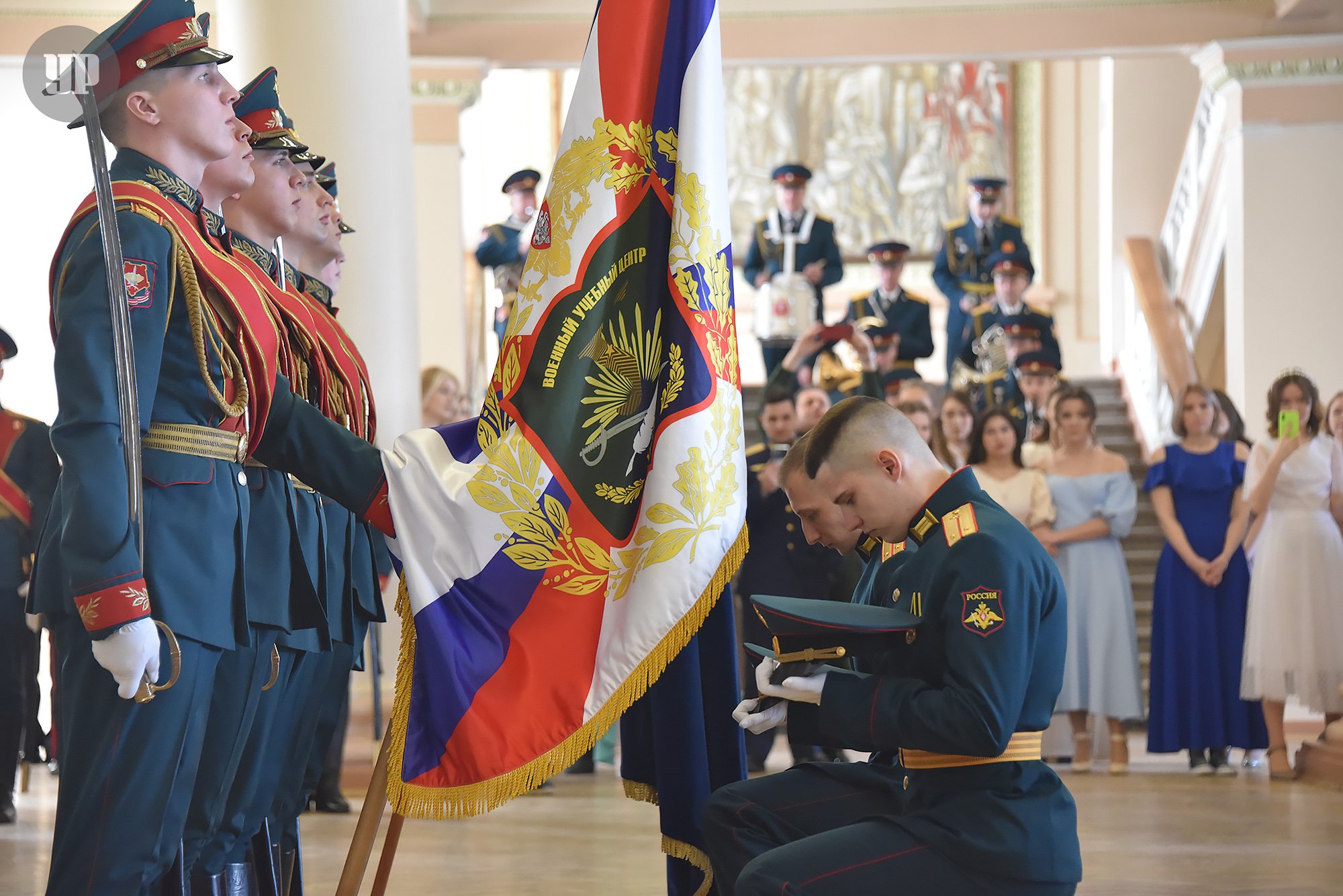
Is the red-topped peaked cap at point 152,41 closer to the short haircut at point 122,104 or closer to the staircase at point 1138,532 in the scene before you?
the short haircut at point 122,104

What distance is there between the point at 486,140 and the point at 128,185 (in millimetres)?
13897

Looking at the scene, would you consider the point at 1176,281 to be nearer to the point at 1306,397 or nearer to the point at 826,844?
the point at 1306,397

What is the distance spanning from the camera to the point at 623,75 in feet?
9.63

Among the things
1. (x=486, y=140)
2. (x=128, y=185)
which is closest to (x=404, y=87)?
(x=128, y=185)

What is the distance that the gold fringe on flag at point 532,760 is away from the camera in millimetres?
2664

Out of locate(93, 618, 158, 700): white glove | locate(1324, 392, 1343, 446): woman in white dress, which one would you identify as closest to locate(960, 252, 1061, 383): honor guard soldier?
locate(1324, 392, 1343, 446): woman in white dress

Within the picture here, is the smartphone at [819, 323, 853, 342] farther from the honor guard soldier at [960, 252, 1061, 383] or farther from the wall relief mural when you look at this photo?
the wall relief mural

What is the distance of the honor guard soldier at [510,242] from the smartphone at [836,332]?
1.89 m

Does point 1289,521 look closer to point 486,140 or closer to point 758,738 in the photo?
point 758,738

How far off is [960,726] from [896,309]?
8.36 m

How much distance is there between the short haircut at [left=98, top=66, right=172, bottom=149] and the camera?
257 cm

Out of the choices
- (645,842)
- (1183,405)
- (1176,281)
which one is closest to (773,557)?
(645,842)

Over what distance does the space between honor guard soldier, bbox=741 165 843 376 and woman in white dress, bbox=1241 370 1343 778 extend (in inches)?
146

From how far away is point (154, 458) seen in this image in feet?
8.23
